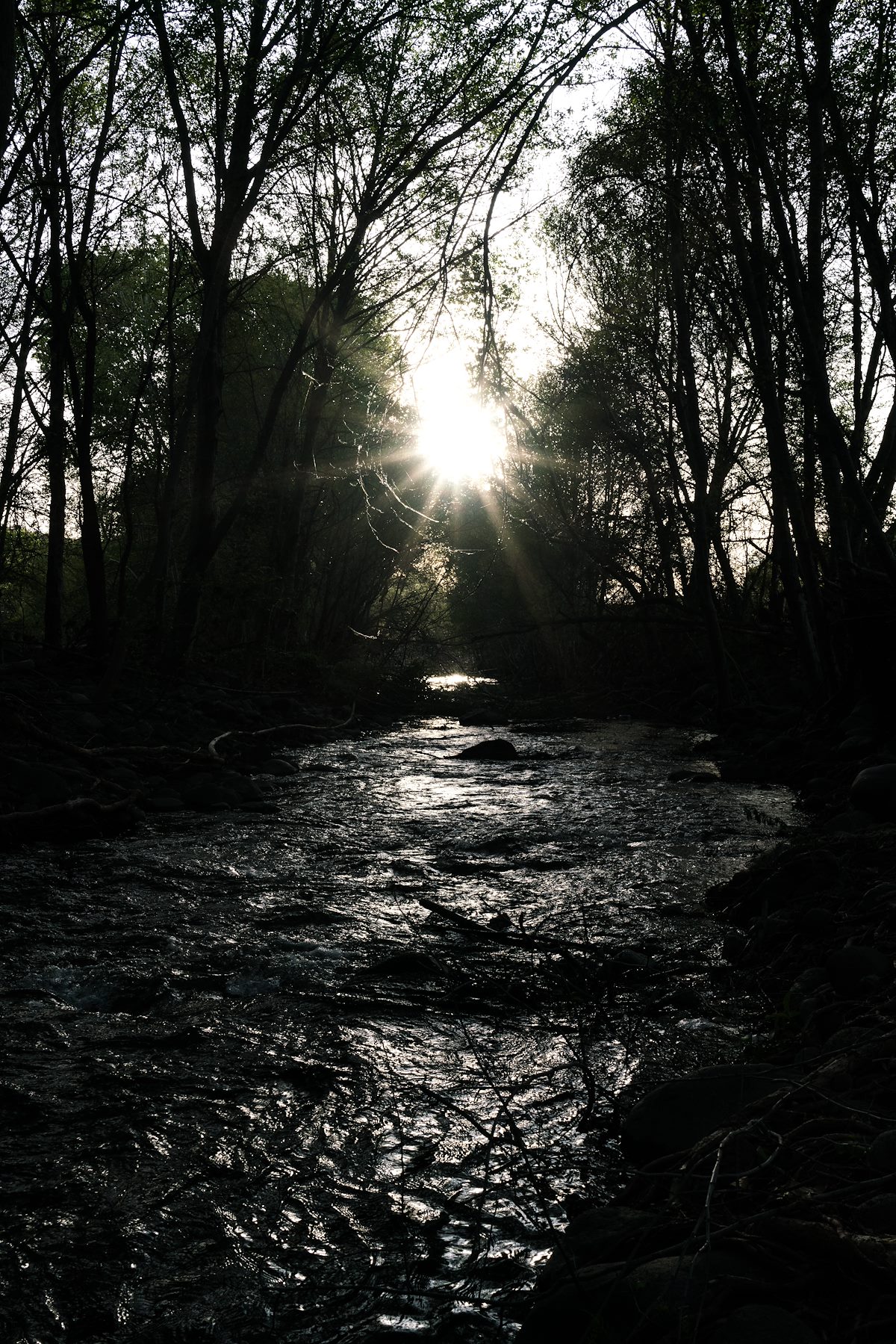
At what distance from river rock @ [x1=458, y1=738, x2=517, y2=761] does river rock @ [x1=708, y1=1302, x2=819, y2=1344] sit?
32.6 feet

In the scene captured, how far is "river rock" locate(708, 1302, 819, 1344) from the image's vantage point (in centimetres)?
160

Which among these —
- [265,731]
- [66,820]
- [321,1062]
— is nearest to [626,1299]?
[321,1062]

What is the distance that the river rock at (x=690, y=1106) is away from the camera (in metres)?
2.54

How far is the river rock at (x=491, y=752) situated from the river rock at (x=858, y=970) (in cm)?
825

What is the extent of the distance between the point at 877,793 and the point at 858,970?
302 cm

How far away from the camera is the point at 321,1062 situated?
10.5 ft

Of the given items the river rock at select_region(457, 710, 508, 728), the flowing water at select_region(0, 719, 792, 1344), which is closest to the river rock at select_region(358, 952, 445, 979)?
the flowing water at select_region(0, 719, 792, 1344)

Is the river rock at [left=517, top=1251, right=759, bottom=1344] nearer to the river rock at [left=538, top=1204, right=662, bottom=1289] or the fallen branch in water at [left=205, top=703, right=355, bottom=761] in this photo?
the river rock at [left=538, top=1204, right=662, bottom=1289]

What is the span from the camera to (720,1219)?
6.45ft

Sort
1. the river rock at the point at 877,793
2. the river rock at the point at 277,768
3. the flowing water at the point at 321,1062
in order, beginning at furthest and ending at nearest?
the river rock at the point at 277,768
the river rock at the point at 877,793
the flowing water at the point at 321,1062

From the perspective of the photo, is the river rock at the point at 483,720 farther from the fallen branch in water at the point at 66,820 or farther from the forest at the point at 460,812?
the fallen branch in water at the point at 66,820

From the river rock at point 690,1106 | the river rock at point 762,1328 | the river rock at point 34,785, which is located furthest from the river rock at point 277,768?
the river rock at point 762,1328

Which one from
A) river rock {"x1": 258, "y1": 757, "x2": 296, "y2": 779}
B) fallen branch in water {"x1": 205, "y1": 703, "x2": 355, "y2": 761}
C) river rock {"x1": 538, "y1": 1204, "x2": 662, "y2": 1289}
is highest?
fallen branch in water {"x1": 205, "y1": 703, "x2": 355, "y2": 761}

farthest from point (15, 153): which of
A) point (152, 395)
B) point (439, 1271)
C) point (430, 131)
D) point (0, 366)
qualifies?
point (439, 1271)
